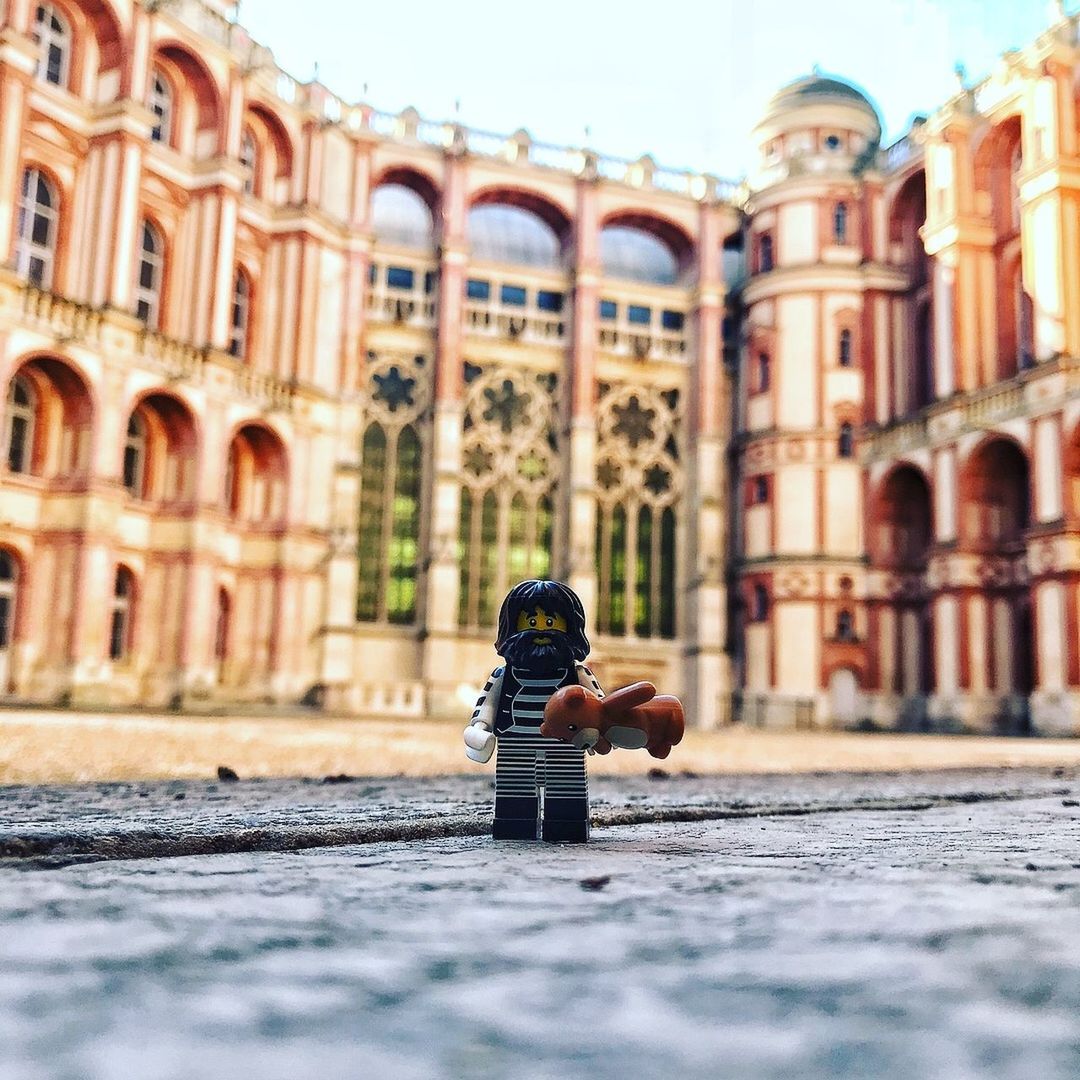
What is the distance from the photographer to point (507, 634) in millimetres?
4660

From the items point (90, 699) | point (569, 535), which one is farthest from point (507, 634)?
point (569, 535)

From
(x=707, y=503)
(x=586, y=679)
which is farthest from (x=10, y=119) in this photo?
(x=586, y=679)

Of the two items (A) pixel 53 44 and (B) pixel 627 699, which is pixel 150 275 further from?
(B) pixel 627 699

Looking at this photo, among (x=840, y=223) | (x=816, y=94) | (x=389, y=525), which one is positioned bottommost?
(x=389, y=525)

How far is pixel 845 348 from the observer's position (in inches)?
1375

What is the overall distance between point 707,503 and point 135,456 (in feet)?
58.3

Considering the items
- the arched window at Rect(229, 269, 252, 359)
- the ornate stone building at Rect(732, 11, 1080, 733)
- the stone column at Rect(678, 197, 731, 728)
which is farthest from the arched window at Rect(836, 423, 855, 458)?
the arched window at Rect(229, 269, 252, 359)

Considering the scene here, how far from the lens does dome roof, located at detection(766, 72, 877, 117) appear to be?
3883 cm

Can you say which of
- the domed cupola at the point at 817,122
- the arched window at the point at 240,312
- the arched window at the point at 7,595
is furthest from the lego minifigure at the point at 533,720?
the domed cupola at the point at 817,122

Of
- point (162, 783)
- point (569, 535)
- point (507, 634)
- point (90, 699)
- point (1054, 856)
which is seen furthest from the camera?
point (569, 535)

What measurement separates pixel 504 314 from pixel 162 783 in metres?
30.2

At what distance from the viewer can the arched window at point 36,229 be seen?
24078 mm

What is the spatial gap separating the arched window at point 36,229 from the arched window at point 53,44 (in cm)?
245

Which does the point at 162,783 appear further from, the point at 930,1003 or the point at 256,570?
the point at 256,570
